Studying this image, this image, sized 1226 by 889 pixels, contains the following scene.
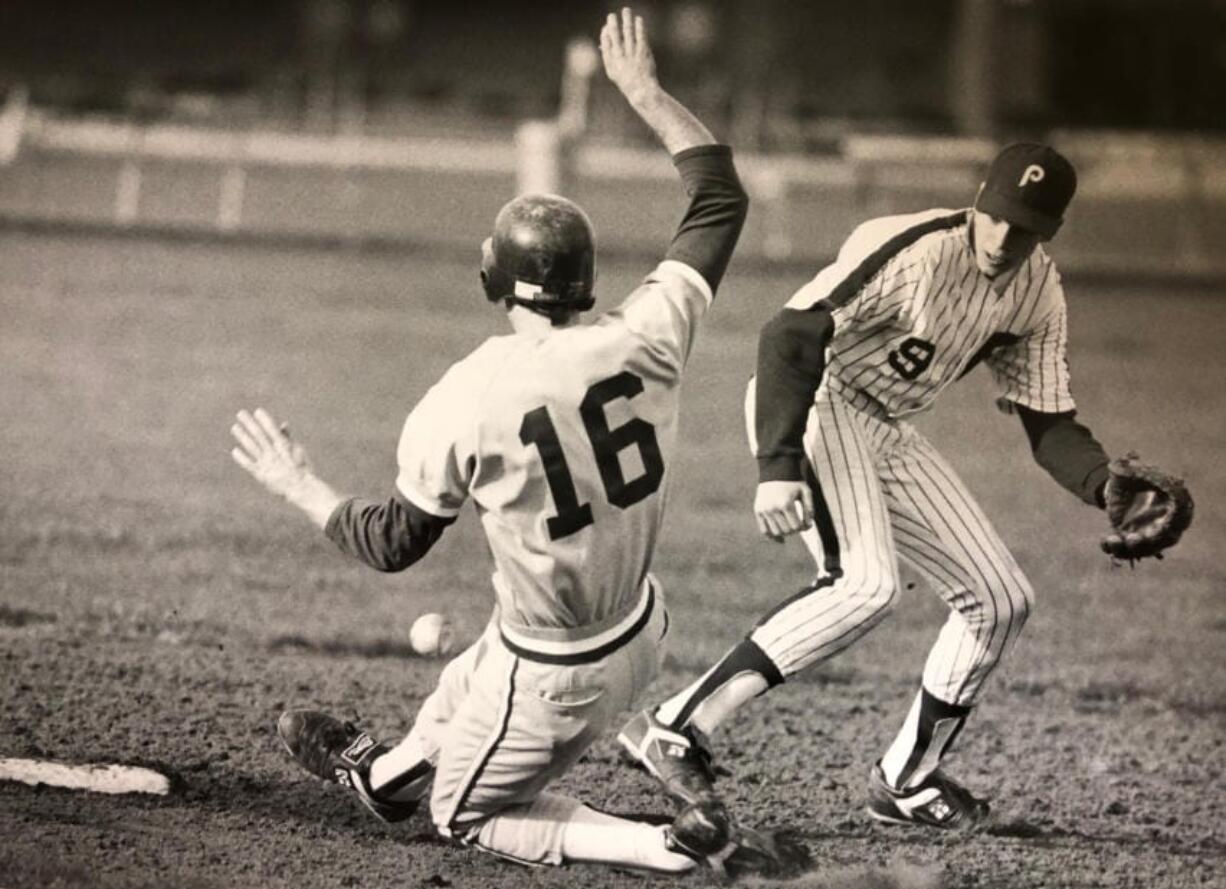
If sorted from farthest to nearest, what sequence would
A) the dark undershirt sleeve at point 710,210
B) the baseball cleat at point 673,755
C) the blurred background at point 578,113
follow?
the blurred background at point 578,113, the baseball cleat at point 673,755, the dark undershirt sleeve at point 710,210

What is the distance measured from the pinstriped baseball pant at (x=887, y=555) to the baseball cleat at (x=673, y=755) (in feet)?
0.98

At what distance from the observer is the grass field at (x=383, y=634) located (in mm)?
4375

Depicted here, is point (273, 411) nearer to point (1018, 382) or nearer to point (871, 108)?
point (1018, 382)

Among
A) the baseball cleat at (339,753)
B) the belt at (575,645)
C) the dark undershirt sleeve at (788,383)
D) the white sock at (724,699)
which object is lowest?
the baseball cleat at (339,753)

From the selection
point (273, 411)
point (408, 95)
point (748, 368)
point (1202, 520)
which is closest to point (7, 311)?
point (273, 411)

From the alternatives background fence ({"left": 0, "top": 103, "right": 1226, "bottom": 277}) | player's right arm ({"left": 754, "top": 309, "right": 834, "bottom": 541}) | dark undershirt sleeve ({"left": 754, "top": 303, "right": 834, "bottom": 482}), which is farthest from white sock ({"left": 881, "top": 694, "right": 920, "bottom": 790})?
background fence ({"left": 0, "top": 103, "right": 1226, "bottom": 277})

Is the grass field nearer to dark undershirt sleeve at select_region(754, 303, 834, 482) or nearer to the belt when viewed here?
the belt

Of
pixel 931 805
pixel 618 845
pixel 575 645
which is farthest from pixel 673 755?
pixel 931 805

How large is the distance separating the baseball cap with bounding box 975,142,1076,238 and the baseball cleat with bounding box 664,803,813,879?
5.30 feet

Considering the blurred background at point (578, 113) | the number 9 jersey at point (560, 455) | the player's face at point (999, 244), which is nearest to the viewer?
the number 9 jersey at point (560, 455)

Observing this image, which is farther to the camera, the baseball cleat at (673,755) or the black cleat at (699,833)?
the baseball cleat at (673,755)

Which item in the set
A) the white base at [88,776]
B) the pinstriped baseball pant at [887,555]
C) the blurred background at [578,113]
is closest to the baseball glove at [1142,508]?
the pinstriped baseball pant at [887,555]

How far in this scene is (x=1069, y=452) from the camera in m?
4.62

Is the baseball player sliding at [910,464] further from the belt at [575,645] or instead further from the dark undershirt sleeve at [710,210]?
the belt at [575,645]
